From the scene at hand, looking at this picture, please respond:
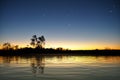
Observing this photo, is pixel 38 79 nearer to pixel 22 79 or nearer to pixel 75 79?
pixel 22 79

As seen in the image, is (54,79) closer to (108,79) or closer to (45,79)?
(45,79)

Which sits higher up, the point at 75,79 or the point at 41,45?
the point at 41,45

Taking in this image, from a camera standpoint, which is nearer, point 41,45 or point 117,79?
point 117,79

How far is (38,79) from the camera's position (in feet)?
88.4

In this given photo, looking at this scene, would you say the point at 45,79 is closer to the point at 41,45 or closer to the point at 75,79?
the point at 75,79

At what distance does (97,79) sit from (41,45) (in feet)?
569

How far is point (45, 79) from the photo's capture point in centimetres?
2716

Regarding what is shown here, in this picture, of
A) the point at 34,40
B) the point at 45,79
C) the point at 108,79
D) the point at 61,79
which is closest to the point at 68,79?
the point at 61,79

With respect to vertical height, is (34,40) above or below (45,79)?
above

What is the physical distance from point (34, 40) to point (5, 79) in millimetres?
Result: 171377

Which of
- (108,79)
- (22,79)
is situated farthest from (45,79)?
(108,79)

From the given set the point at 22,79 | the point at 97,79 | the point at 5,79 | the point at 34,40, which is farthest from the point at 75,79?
the point at 34,40

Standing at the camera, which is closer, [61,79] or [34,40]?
[61,79]

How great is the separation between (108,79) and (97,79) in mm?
1260
